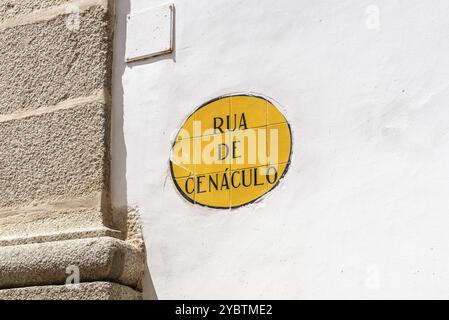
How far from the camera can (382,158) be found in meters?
2.69

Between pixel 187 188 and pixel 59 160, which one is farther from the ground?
pixel 59 160

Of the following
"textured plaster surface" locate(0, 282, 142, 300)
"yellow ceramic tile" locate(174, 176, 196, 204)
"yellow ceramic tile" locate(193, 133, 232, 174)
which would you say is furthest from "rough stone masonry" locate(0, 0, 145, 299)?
"yellow ceramic tile" locate(193, 133, 232, 174)

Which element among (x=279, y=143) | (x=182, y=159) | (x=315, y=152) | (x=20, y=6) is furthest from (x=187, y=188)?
(x=20, y=6)

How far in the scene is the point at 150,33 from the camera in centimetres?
320

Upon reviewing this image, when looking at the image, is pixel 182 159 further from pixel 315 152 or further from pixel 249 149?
pixel 315 152

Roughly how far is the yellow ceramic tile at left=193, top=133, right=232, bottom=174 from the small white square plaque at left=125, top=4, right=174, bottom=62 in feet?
1.21

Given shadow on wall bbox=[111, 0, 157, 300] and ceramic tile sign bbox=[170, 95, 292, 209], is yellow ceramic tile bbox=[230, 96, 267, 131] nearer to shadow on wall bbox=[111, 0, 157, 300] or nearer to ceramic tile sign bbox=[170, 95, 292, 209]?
ceramic tile sign bbox=[170, 95, 292, 209]

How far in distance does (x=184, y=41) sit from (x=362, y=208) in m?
0.86

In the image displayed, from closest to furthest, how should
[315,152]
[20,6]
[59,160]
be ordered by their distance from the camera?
[315,152]
[59,160]
[20,6]

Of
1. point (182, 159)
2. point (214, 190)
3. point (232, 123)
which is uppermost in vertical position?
point (232, 123)

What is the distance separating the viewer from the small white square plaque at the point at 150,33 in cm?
315

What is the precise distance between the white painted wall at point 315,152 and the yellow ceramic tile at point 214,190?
33 millimetres

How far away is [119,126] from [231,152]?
446 millimetres
